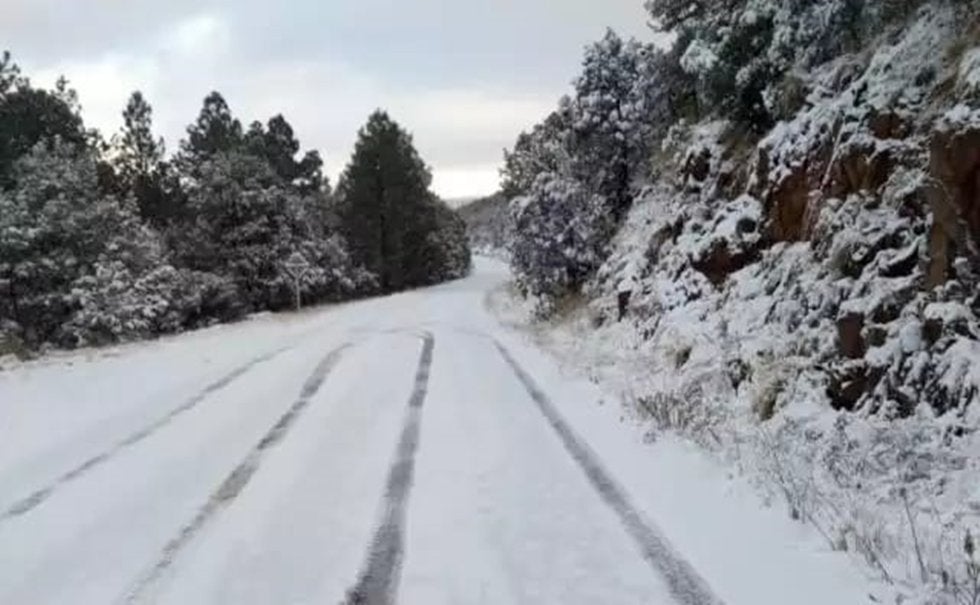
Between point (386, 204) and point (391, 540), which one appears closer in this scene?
point (391, 540)

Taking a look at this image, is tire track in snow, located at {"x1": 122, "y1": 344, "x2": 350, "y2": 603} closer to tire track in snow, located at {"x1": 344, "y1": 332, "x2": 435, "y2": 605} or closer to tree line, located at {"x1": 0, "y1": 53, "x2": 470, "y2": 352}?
tire track in snow, located at {"x1": 344, "y1": 332, "x2": 435, "y2": 605}

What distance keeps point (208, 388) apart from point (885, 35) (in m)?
10.2

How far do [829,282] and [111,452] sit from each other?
25.6 feet

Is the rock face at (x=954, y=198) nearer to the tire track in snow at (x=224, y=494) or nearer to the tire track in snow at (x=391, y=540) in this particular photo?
the tire track in snow at (x=391, y=540)

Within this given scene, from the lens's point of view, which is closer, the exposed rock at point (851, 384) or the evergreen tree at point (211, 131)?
the exposed rock at point (851, 384)

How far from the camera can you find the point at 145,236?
114ft

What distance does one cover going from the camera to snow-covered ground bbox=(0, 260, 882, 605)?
5.38m

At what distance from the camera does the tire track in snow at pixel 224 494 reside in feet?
17.9

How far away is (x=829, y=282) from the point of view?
408 inches

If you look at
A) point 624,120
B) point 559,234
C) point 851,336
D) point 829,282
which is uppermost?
point 624,120

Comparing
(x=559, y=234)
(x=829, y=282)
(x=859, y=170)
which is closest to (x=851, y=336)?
(x=829, y=282)

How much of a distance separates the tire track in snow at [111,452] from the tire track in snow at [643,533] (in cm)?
440

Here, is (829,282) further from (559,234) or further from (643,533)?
(559,234)

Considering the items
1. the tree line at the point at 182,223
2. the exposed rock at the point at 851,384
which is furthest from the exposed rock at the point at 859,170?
the tree line at the point at 182,223
